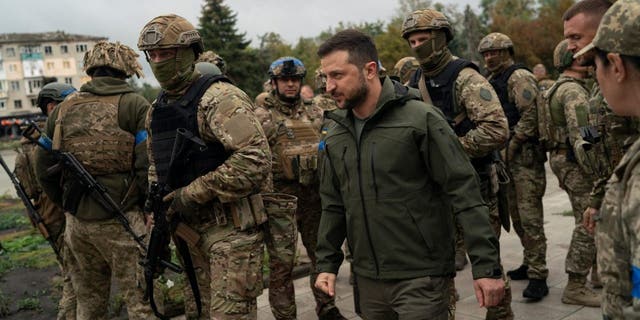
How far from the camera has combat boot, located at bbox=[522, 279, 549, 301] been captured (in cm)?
541

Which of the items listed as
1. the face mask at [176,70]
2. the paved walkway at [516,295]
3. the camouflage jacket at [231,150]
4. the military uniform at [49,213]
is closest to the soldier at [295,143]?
the paved walkway at [516,295]

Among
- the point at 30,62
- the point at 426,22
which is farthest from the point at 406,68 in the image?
the point at 30,62

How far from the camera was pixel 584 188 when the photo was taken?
5.25m

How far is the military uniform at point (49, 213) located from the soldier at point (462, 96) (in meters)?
3.50

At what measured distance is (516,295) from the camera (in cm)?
563

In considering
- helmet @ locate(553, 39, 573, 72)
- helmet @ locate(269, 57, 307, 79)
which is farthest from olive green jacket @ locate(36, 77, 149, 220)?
helmet @ locate(553, 39, 573, 72)

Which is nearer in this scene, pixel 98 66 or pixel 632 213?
pixel 632 213

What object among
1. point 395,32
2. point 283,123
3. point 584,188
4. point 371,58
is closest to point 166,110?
point 371,58

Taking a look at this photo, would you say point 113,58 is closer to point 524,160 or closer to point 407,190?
point 407,190

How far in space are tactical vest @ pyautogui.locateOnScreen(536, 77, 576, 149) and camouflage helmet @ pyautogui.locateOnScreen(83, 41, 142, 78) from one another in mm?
3720

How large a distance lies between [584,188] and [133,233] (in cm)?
394

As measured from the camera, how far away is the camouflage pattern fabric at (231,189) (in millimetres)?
3398

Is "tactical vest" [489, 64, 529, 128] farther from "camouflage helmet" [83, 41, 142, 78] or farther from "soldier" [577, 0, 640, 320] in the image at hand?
"soldier" [577, 0, 640, 320]

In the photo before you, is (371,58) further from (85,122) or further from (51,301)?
(51,301)
